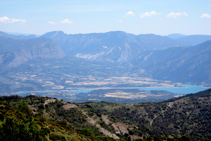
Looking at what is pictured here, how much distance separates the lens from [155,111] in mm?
96938

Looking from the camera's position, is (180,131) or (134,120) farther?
(134,120)

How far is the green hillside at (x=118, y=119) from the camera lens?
5354cm

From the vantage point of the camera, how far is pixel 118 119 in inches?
3137

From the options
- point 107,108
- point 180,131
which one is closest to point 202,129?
point 180,131

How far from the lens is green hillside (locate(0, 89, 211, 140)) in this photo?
53537 millimetres

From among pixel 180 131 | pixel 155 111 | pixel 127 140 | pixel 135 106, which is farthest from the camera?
pixel 135 106

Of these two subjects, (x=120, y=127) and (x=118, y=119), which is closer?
(x=120, y=127)

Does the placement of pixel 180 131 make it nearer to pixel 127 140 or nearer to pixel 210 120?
pixel 210 120

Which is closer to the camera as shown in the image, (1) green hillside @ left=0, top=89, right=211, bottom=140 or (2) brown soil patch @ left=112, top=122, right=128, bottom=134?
(1) green hillside @ left=0, top=89, right=211, bottom=140

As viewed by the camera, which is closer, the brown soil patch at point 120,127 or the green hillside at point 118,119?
the green hillside at point 118,119

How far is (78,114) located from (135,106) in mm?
38220

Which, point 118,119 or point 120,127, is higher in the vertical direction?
point 118,119

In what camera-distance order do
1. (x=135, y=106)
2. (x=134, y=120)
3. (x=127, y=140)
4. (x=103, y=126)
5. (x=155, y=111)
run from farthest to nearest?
(x=135, y=106), (x=155, y=111), (x=134, y=120), (x=103, y=126), (x=127, y=140)

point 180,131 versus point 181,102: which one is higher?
point 181,102
